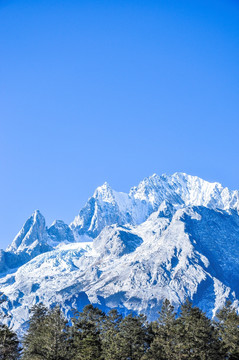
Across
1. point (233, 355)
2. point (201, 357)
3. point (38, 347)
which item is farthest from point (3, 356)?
point (233, 355)

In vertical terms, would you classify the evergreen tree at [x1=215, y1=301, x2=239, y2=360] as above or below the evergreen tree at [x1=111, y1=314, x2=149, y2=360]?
below

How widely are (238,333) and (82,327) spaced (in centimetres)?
3574

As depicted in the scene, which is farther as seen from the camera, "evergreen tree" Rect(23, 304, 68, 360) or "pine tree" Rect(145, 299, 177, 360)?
"pine tree" Rect(145, 299, 177, 360)

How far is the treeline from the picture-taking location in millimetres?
81875

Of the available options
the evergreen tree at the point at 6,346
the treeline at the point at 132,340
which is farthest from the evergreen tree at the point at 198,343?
the evergreen tree at the point at 6,346

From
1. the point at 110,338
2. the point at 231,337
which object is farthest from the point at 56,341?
the point at 231,337

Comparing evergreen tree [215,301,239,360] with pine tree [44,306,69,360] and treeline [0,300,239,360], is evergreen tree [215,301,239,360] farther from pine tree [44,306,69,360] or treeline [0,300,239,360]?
pine tree [44,306,69,360]

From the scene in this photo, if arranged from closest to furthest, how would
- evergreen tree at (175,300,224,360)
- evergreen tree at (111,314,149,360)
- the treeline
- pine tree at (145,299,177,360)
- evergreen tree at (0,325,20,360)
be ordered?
evergreen tree at (0,325,20,360) < the treeline < evergreen tree at (175,300,224,360) < pine tree at (145,299,177,360) < evergreen tree at (111,314,149,360)

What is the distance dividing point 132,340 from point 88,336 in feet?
31.2

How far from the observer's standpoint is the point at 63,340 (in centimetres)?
8294

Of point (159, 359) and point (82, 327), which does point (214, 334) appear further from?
point (82, 327)

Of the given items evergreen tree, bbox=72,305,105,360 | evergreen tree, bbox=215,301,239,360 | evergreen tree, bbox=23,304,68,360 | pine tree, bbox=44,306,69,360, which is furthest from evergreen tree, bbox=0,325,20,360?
evergreen tree, bbox=215,301,239,360

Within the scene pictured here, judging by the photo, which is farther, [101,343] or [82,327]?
[82,327]

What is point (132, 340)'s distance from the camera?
3639 inches
